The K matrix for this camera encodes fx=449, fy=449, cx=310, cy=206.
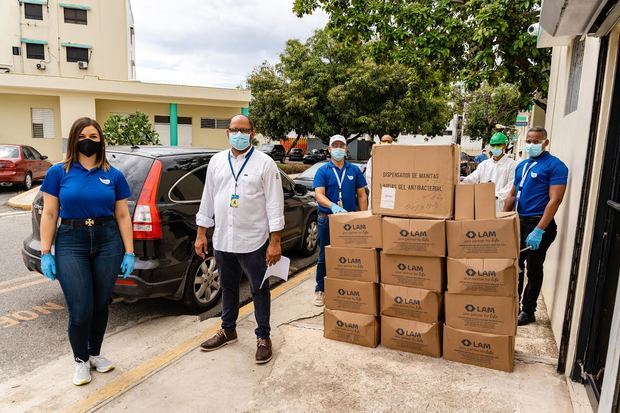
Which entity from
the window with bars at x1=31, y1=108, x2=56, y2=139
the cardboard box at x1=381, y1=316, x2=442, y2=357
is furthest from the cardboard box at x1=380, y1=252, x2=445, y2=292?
the window with bars at x1=31, y1=108, x2=56, y2=139

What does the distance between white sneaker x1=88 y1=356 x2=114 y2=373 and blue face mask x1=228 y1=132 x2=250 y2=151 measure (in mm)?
1866

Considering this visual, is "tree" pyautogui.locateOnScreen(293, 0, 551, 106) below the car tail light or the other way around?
the other way around

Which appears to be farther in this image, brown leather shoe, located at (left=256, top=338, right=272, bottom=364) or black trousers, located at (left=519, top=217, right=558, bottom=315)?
black trousers, located at (left=519, top=217, right=558, bottom=315)

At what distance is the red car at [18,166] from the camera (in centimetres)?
1320

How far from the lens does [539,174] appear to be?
13.2 ft

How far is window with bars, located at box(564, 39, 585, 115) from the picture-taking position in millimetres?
4621

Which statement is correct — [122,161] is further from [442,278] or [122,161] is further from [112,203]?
[442,278]

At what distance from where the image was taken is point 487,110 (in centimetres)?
3544

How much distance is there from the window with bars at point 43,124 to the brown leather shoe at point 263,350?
73.9ft

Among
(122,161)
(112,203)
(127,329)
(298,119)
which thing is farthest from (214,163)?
(298,119)

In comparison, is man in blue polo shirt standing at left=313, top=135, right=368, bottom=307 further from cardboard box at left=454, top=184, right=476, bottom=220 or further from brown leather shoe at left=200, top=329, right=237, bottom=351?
cardboard box at left=454, top=184, right=476, bottom=220

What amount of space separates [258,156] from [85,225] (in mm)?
1305

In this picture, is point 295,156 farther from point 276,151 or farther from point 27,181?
point 27,181

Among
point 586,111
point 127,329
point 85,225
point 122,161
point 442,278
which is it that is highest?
point 586,111
